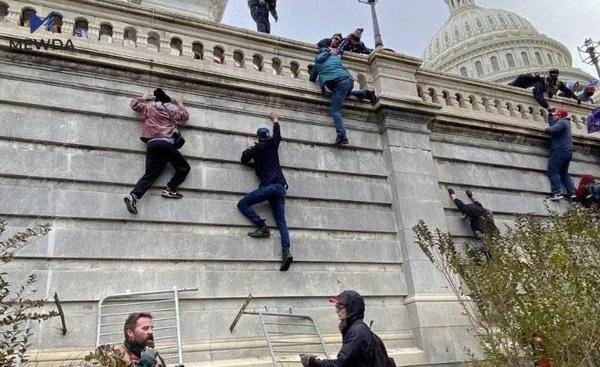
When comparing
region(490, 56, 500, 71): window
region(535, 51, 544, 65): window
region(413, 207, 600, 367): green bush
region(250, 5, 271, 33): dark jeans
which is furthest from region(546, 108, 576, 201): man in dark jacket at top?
region(535, 51, 544, 65): window

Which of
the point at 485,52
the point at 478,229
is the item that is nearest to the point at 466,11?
the point at 485,52

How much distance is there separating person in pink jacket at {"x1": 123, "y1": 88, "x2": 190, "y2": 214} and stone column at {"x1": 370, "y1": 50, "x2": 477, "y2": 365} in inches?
158

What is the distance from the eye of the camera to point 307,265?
8.63 metres

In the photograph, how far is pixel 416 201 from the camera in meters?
9.82

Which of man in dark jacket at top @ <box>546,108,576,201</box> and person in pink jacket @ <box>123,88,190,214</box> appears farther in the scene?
man in dark jacket at top @ <box>546,108,576,201</box>

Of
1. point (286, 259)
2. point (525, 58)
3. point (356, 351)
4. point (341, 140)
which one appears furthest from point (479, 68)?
point (356, 351)

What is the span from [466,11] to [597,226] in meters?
101

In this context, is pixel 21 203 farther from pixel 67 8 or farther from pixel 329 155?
pixel 329 155

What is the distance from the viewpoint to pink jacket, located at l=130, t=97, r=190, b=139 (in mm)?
8203

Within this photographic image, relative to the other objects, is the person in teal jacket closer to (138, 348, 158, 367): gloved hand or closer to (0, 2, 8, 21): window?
(0, 2, 8, 21): window

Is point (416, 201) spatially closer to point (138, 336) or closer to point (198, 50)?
point (198, 50)

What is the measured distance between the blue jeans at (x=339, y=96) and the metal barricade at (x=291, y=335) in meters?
3.61

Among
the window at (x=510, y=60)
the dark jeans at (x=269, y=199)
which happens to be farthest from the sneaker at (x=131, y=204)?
the window at (x=510, y=60)

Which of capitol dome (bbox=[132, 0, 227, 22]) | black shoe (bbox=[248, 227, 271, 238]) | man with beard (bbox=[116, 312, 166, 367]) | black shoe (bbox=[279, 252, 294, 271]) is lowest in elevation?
man with beard (bbox=[116, 312, 166, 367])
